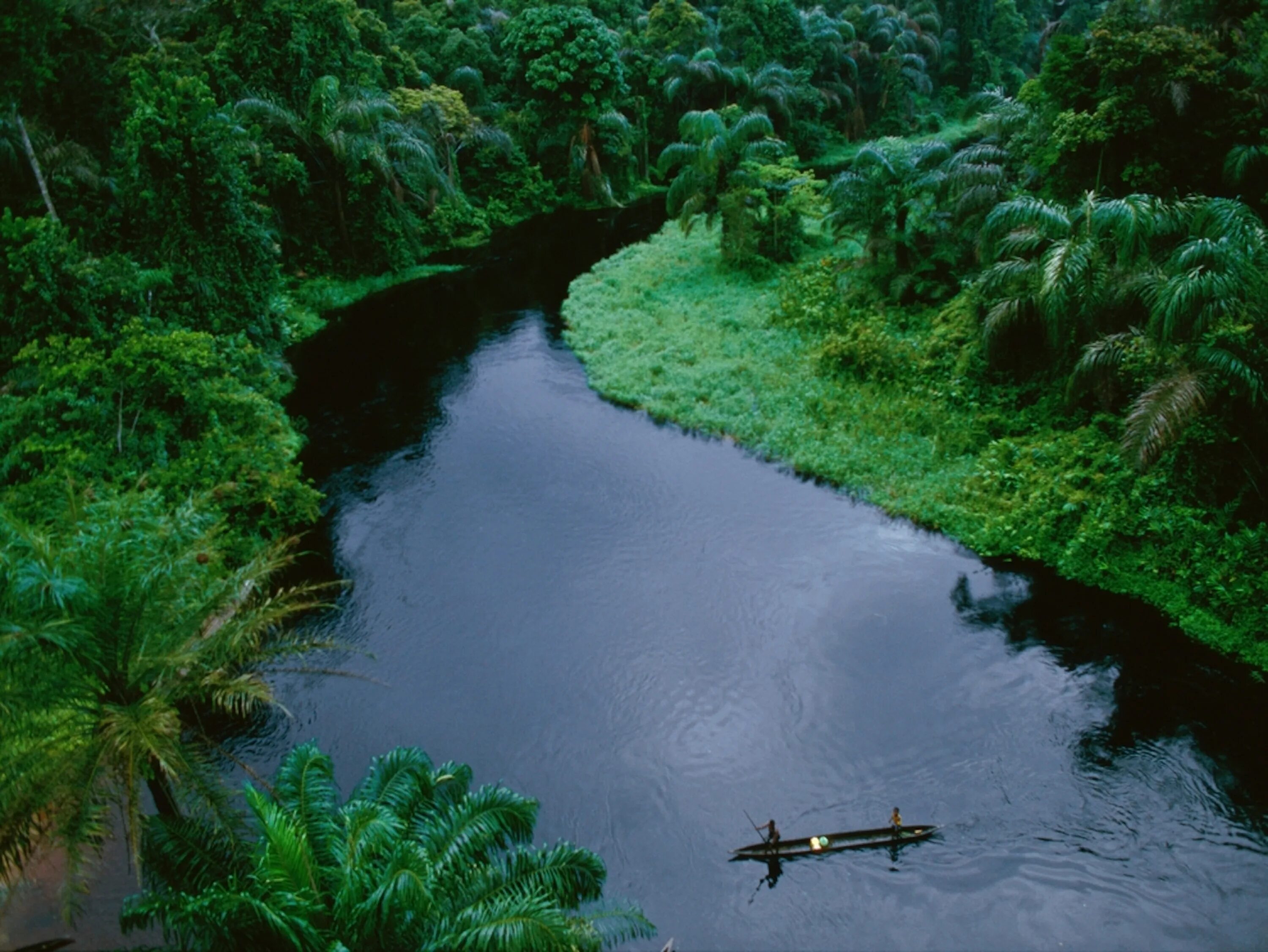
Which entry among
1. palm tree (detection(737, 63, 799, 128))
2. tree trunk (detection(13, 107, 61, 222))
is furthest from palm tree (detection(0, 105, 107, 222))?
palm tree (detection(737, 63, 799, 128))

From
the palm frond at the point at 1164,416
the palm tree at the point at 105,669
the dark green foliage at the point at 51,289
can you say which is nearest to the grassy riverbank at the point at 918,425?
the palm frond at the point at 1164,416

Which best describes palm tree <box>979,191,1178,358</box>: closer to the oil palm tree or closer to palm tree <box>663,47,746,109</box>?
the oil palm tree

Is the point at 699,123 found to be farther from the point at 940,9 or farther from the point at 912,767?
the point at 940,9

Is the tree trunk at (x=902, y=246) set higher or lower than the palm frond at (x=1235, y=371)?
lower

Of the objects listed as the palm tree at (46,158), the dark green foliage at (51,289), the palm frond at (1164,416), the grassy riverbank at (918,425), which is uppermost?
the palm tree at (46,158)

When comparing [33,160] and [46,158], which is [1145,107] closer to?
[33,160]

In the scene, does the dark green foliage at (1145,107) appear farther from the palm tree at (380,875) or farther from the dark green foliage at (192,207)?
the dark green foliage at (192,207)
